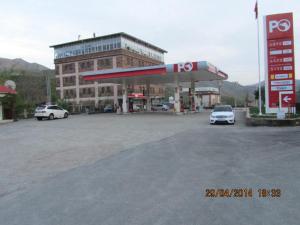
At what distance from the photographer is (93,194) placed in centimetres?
536

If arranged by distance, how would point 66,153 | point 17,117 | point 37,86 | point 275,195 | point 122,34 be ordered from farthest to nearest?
1. point 37,86
2. point 122,34
3. point 17,117
4. point 66,153
5. point 275,195

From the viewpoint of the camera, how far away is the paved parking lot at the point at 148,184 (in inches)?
169

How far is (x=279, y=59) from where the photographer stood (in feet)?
68.9

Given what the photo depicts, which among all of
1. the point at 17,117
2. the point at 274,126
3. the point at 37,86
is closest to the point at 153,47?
the point at 37,86

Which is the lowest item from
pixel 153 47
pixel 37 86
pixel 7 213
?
pixel 7 213

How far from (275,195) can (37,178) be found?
563 cm

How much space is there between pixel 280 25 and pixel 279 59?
109 inches

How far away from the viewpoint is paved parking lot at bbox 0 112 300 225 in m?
4.29

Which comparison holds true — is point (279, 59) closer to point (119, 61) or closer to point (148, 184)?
point (148, 184)

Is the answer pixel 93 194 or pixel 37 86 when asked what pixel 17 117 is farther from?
pixel 37 86

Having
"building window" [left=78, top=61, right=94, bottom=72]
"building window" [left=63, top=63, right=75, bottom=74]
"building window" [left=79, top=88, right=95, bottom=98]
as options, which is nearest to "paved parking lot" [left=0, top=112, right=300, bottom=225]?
"building window" [left=79, top=88, right=95, bottom=98]

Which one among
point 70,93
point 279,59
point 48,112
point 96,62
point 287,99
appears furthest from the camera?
point 70,93
